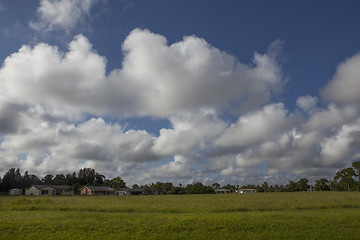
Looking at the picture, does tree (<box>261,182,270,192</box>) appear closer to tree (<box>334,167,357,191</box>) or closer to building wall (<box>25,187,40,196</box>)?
tree (<box>334,167,357,191</box>)

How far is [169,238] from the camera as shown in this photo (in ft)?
59.5

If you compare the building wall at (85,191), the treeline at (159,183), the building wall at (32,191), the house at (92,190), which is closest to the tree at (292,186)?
the treeline at (159,183)

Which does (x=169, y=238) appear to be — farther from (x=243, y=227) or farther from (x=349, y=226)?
(x=349, y=226)

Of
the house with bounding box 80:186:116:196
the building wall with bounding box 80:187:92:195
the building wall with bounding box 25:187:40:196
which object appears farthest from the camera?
the building wall with bounding box 80:187:92:195

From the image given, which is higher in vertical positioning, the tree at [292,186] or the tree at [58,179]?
the tree at [58,179]

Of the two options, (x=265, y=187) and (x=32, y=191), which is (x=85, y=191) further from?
(x=265, y=187)

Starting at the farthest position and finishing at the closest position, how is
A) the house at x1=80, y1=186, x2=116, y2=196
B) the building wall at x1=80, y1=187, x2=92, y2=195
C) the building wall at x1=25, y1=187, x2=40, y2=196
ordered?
the building wall at x1=80, y1=187, x2=92, y2=195
the house at x1=80, y1=186, x2=116, y2=196
the building wall at x1=25, y1=187, x2=40, y2=196

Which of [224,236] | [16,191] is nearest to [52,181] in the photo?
[16,191]

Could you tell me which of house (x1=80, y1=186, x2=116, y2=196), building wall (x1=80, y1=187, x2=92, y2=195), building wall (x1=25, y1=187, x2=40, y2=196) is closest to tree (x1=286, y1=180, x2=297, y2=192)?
house (x1=80, y1=186, x2=116, y2=196)

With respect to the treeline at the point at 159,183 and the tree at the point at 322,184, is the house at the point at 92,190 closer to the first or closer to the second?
the treeline at the point at 159,183

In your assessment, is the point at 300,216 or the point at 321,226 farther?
the point at 300,216

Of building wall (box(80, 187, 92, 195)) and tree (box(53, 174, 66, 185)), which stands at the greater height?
tree (box(53, 174, 66, 185))

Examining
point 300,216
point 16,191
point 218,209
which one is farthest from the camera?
point 16,191

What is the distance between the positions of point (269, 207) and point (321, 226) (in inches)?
493
